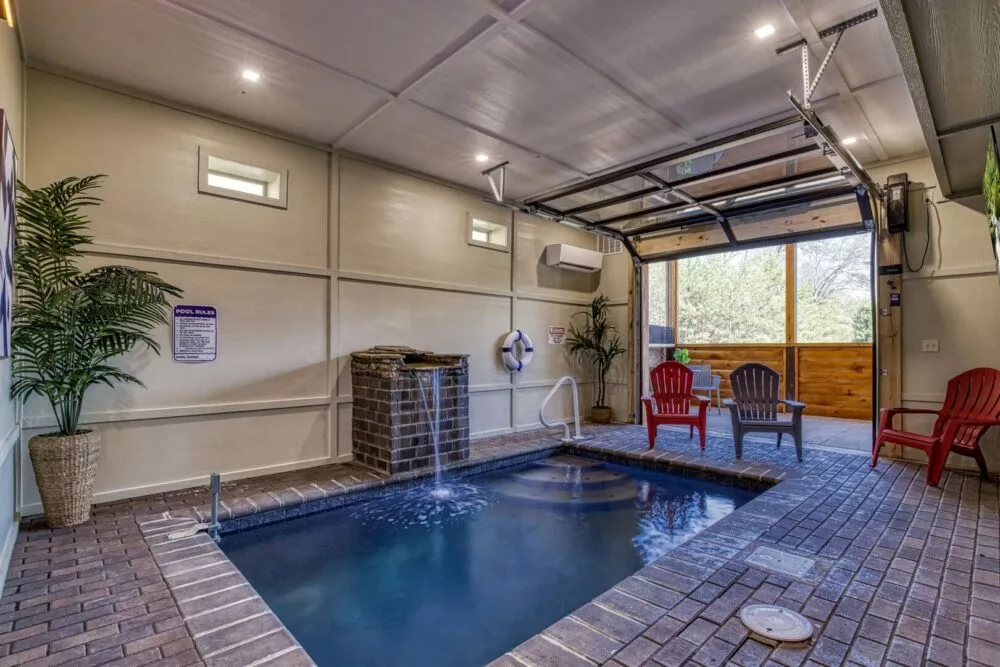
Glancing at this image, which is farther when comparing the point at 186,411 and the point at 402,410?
the point at 402,410

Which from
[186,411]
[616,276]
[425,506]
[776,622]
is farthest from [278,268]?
[616,276]

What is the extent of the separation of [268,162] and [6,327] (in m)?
2.34

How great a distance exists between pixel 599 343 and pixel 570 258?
139 centimetres

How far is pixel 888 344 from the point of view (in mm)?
4711

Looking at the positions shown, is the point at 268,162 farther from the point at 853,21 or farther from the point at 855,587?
the point at 855,587

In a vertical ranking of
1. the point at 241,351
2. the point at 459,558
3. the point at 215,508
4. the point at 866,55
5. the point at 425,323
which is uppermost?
the point at 866,55

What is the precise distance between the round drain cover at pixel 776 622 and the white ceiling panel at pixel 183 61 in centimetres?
388

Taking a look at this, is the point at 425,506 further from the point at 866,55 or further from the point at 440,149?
the point at 866,55

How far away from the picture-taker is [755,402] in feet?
16.3

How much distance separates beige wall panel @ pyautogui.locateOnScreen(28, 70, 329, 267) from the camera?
3.19 metres

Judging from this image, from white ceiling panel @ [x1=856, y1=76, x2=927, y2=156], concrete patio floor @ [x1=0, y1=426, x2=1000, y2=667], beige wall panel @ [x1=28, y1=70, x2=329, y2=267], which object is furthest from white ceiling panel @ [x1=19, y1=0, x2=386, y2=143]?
white ceiling panel @ [x1=856, y1=76, x2=927, y2=156]

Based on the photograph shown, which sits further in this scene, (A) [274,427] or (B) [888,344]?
(B) [888,344]

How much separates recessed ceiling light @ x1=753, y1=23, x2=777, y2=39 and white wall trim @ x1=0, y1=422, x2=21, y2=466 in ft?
14.9

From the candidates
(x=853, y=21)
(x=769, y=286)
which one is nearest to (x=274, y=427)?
(x=853, y=21)
